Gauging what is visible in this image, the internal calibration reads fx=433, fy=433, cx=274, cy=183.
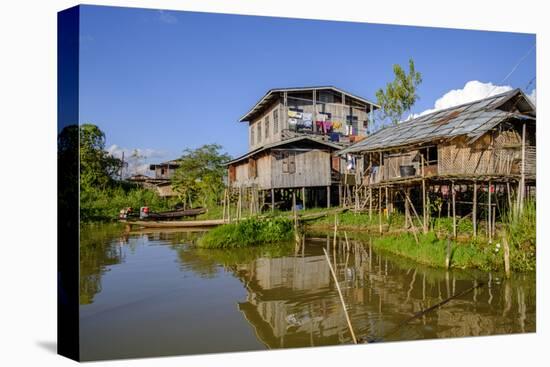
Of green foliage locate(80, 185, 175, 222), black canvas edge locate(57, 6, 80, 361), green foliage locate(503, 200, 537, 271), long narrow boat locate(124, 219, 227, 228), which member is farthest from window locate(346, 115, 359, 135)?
black canvas edge locate(57, 6, 80, 361)

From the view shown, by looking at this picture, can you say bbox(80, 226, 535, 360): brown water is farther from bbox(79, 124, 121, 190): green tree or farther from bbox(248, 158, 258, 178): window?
bbox(248, 158, 258, 178): window

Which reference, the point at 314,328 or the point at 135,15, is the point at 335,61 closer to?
the point at 135,15

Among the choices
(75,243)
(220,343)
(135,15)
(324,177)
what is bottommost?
(220,343)

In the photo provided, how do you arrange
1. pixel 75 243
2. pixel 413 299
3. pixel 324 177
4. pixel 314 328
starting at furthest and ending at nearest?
pixel 324 177
pixel 413 299
pixel 314 328
pixel 75 243

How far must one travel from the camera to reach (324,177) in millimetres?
13828

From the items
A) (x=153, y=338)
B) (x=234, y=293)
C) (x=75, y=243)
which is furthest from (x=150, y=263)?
(x=75, y=243)

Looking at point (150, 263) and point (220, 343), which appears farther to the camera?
point (150, 263)

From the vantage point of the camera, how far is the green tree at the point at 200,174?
17.3 metres

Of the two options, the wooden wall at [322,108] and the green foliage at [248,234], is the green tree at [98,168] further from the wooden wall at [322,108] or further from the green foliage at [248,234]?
the wooden wall at [322,108]

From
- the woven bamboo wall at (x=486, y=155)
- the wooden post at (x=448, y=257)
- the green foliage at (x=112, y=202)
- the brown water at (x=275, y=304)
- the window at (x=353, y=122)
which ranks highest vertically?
the window at (x=353, y=122)

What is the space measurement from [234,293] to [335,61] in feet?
12.0

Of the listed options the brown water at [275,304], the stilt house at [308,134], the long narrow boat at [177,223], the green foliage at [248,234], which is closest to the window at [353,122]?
the stilt house at [308,134]

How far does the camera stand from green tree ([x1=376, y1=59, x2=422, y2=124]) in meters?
6.71

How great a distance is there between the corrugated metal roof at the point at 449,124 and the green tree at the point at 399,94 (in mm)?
679
